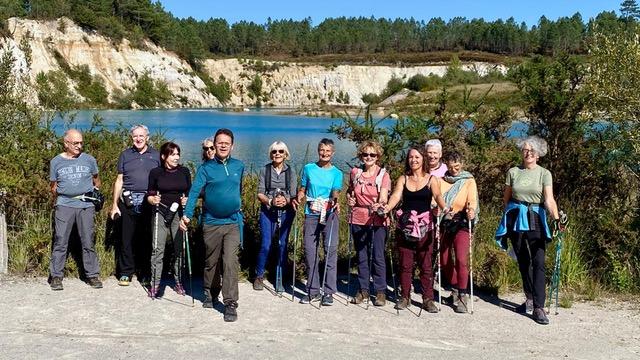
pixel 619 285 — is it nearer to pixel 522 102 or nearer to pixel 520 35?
pixel 522 102

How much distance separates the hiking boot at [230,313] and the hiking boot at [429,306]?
1.99m

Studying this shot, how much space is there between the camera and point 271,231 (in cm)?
694

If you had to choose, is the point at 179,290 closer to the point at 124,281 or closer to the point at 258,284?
the point at 124,281

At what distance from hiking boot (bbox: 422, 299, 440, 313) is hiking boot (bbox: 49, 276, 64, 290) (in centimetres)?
399

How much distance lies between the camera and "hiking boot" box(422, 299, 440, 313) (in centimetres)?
626

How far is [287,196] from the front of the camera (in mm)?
6727

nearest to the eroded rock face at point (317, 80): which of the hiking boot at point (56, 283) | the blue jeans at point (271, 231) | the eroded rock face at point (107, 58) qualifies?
the eroded rock face at point (107, 58)

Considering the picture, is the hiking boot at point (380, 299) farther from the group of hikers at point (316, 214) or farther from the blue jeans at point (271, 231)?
the blue jeans at point (271, 231)

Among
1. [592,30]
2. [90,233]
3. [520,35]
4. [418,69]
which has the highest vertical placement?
[520,35]

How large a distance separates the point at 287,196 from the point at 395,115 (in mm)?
3091

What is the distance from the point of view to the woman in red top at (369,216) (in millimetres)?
6304

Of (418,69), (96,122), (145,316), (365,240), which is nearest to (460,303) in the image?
(365,240)

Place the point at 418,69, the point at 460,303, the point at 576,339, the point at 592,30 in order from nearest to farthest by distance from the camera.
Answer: the point at 576,339
the point at 460,303
the point at 592,30
the point at 418,69

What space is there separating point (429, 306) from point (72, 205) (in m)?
4.13
